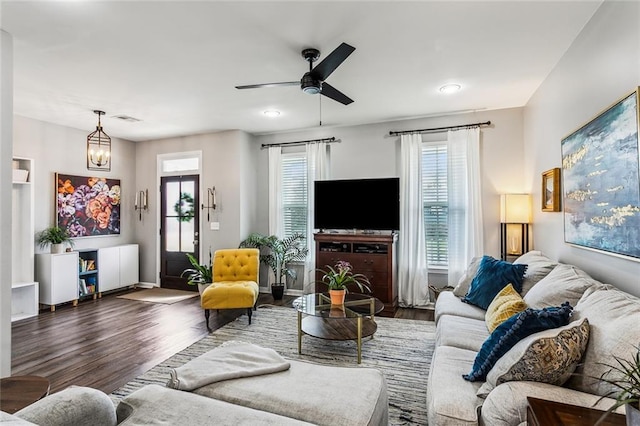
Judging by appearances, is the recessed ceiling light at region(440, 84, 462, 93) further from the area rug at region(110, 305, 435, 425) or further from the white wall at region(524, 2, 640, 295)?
the area rug at region(110, 305, 435, 425)

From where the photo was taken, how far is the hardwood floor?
9.20ft

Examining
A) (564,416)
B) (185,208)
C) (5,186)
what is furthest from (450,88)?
(185,208)

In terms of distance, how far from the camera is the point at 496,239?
4402mm

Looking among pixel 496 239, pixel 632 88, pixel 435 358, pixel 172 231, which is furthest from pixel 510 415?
pixel 172 231

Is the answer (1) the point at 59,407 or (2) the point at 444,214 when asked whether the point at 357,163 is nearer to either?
(2) the point at 444,214

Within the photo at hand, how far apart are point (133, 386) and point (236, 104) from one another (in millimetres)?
3179

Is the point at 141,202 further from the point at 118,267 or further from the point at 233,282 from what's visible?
the point at 233,282

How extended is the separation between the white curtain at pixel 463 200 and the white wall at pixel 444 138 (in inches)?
5.4

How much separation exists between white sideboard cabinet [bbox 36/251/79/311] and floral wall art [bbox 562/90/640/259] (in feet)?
20.1

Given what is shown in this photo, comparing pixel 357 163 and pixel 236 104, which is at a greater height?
pixel 236 104

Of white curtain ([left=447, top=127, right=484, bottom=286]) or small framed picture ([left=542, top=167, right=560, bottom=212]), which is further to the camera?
white curtain ([left=447, top=127, right=484, bottom=286])

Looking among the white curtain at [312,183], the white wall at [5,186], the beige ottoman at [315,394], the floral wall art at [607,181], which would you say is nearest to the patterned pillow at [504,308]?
the floral wall art at [607,181]

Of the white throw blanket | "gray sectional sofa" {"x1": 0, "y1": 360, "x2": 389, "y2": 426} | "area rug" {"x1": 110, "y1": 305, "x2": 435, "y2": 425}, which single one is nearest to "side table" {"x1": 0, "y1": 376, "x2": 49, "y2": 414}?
"gray sectional sofa" {"x1": 0, "y1": 360, "x2": 389, "y2": 426}

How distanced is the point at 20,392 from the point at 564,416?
221 centimetres
